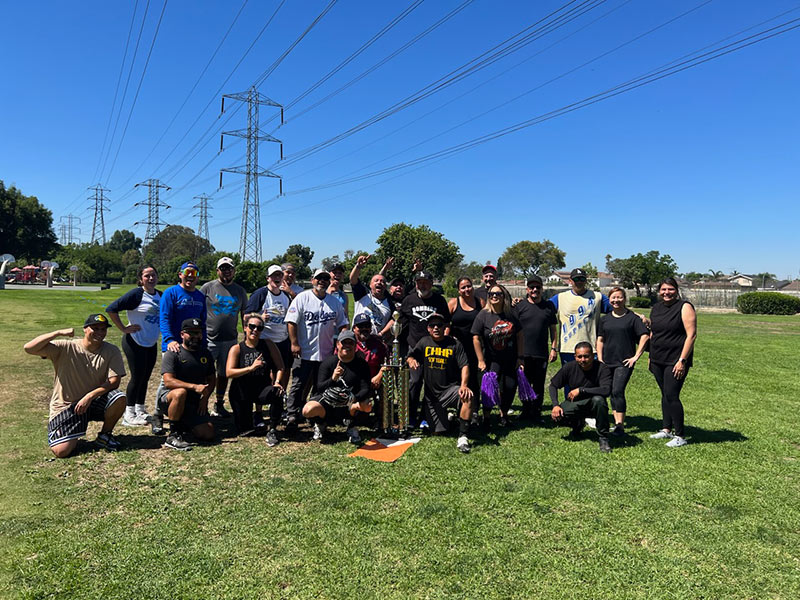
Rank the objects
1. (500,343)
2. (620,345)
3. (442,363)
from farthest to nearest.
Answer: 1. (500,343)
2. (620,345)
3. (442,363)

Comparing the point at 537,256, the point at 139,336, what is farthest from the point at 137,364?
the point at 537,256

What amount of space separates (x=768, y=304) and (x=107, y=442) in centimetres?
3991

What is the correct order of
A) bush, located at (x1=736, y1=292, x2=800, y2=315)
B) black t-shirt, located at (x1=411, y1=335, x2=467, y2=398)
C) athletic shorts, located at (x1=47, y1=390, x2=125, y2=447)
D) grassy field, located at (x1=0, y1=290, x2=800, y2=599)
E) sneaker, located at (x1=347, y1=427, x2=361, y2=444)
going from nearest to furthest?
grassy field, located at (x1=0, y1=290, x2=800, y2=599), athletic shorts, located at (x1=47, y1=390, x2=125, y2=447), sneaker, located at (x1=347, y1=427, x2=361, y2=444), black t-shirt, located at (x1=411, y1=335, x2=467, y2=398), bush, located at (x1=736, y1=292, x2=800, y2=315)

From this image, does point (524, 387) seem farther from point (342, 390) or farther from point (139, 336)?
point (139, 336)

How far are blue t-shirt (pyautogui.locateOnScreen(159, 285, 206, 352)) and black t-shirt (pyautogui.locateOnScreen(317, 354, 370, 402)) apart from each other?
1.50 meters

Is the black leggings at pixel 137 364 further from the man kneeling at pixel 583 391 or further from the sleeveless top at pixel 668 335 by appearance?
the sleeveless top at pixel 668 335

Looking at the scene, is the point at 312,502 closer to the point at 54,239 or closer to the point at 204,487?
the point at 204,487

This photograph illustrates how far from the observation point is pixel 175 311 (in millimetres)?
6129

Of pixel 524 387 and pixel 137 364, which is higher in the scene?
pixel 137 364

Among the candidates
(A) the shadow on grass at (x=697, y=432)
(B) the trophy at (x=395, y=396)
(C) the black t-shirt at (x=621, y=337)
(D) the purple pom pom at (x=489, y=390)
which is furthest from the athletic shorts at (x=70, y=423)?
(A) the shadow on grass at (x=697, y=432)

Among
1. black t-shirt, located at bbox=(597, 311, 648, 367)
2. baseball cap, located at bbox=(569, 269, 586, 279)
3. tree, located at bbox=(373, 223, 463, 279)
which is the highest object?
tree, located at bbox=(373, 223, 463, 279)

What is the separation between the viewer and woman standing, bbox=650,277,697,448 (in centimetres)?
571

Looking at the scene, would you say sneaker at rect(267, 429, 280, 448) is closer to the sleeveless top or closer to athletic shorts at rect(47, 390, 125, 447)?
athletic shorts at rect(47, 390, 125, 447)

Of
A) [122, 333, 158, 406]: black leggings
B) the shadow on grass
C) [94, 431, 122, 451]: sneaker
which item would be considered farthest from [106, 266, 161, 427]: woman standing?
the shadow on grass
